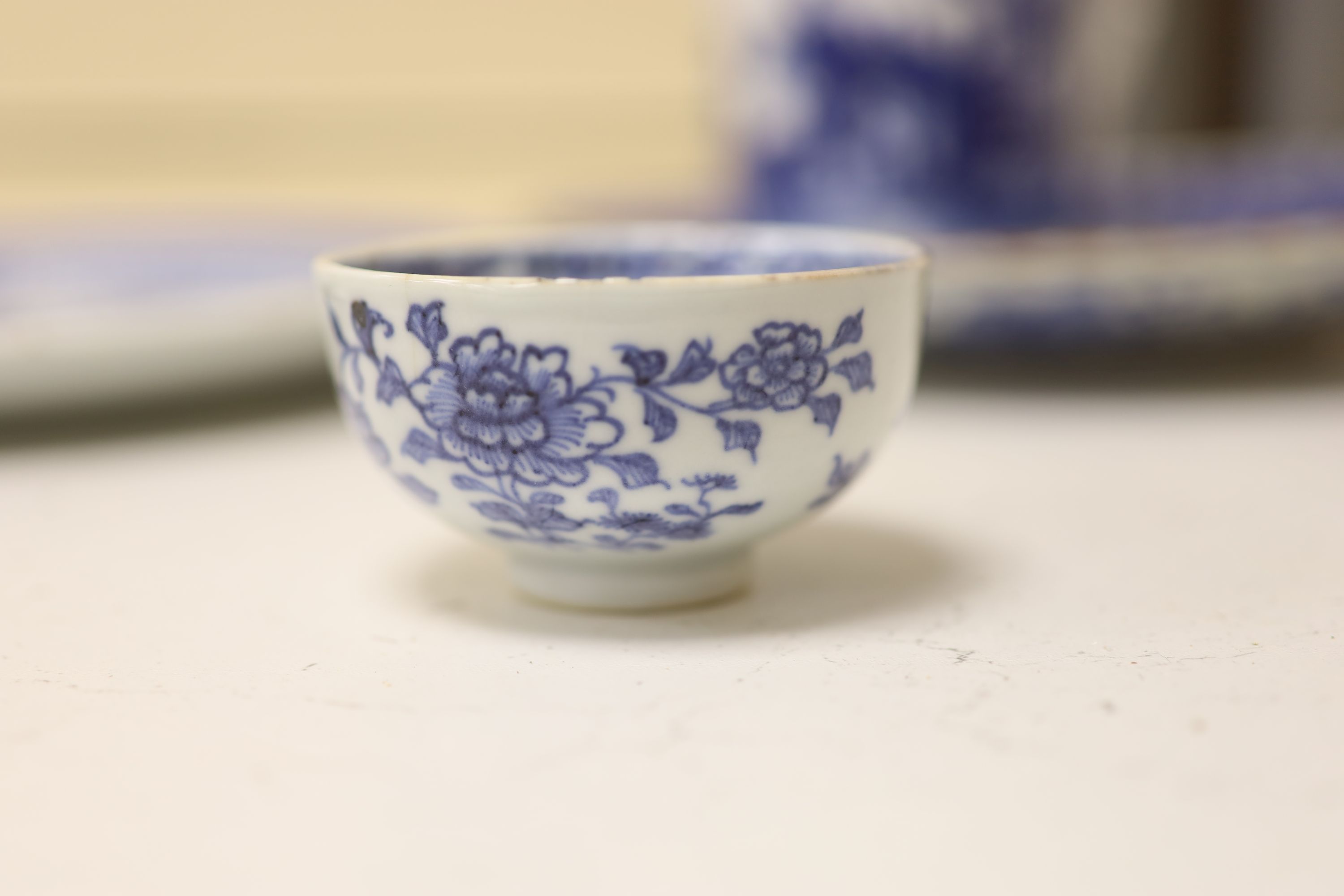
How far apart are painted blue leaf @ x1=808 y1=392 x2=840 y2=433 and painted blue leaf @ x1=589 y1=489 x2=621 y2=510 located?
0.23ft

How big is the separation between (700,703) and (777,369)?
107mm

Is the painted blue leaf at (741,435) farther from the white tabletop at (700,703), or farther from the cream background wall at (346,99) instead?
Answer: the cream background wall at (346,99)

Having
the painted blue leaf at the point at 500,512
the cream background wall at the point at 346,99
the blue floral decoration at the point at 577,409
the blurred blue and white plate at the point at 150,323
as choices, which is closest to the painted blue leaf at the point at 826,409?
the blue floral decoration at the point at 577,409

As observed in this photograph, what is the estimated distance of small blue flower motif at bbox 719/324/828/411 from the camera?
41 centimetres

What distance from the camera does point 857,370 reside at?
0.43 metres

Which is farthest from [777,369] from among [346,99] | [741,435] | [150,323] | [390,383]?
[346,99]

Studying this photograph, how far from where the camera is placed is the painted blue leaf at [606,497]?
41 cm

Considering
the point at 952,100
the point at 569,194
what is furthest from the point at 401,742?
the point at 569,194

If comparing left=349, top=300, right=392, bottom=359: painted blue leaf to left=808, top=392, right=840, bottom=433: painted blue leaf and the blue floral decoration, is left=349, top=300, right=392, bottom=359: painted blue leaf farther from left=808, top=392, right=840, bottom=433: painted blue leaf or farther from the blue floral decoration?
left=808, top=392, right=840, bottom=433: painted blue leaf

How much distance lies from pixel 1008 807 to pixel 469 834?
134 mm

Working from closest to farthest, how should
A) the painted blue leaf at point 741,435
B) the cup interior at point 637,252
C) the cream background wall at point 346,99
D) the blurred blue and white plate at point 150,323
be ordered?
the painted blue leaf at point 741,435, the cup interior at point 637,252, the blurred blue and white plate at point 150,323, the cream background wall at point 346,99

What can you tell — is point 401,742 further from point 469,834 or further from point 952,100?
point 952,100

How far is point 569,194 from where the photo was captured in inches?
44.9

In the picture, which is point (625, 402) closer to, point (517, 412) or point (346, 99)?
point (517, 412)
